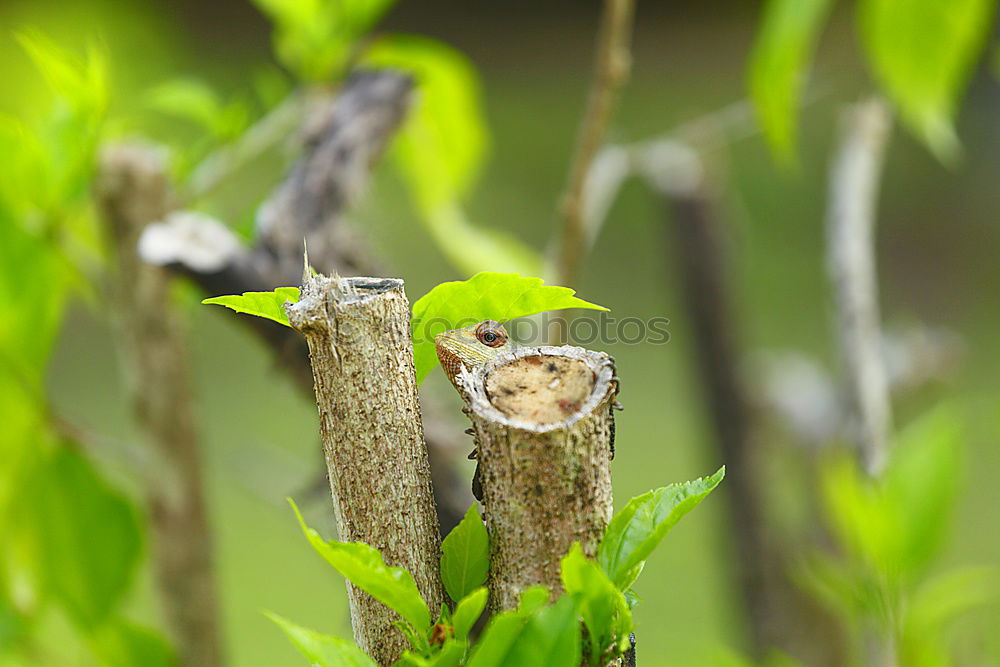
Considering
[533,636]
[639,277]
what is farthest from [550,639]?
[639,277]

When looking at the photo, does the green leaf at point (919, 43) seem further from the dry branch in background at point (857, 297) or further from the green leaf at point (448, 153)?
the green leaf at point (448, 153)

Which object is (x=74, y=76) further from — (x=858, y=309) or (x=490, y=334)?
(x=858, y=309)

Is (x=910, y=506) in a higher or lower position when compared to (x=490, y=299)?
higher

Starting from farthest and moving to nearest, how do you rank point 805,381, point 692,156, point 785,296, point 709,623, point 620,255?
1. point 620,255
2. point 785,296
3. point 709,623
4. point 805,381
5. point 692,156

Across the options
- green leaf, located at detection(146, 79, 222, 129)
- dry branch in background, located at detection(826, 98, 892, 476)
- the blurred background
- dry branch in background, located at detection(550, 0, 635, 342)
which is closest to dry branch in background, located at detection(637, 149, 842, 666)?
the blurred background

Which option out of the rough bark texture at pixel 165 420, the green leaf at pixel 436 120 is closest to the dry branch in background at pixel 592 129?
the green leaf at pixel 436 120

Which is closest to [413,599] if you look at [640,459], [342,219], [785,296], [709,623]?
[342,219]

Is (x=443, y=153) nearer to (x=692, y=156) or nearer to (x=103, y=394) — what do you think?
(x=692, y=156)
